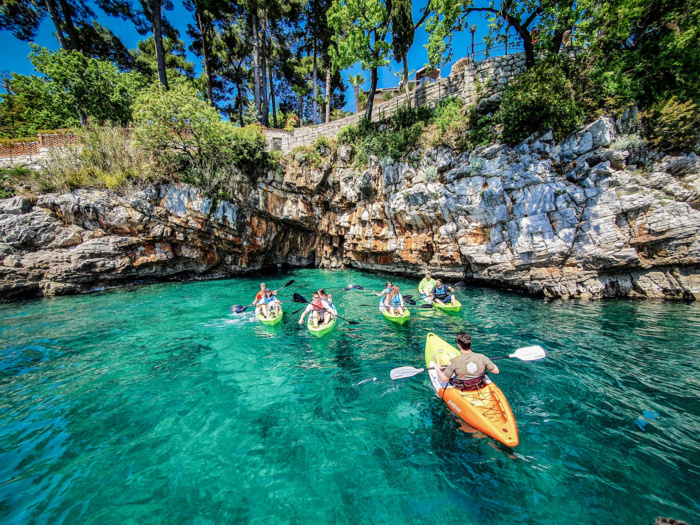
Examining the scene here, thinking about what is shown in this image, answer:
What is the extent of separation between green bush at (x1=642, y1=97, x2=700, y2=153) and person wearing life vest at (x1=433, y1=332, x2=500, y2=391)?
14.0 m

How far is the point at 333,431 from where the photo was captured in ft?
13.9

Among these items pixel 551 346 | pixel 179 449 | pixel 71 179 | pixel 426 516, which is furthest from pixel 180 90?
pixel 551 346

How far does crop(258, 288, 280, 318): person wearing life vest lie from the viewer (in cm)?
943

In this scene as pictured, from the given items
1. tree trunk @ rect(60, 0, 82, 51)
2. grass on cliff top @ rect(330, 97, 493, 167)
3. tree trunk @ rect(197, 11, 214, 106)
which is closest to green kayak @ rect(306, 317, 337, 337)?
grass on cliff top @ rect(330, 97, 493, 167)

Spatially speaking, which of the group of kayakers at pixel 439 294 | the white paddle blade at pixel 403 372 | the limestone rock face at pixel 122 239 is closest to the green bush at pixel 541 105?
the group of kayakers at pixel 439 294

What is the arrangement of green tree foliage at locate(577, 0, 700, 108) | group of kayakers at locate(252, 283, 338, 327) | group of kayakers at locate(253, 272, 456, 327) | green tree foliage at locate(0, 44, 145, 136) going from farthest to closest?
1. green tree foliage at locate(0, 44, 145, 136)
2. green tree foliage at locate(577, 0, 700, 108)
3. group of kayakers at locate(253, 272, 456, 327)
4. group of kayakers at locate(252, 283, 338, 327)

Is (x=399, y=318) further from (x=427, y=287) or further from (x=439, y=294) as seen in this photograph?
(x=427, y=287)

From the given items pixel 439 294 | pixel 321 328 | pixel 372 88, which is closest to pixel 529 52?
pixel 372 88

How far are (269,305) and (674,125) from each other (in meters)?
18.2

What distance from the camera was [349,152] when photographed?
1802 cm

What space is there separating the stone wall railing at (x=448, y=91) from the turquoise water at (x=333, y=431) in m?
13.5

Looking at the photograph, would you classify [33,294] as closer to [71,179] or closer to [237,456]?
[71,179]

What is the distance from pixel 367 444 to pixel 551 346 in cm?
625

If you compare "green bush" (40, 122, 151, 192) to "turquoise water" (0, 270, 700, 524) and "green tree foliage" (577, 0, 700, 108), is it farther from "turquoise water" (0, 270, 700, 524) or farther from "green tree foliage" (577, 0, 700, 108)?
"green tree foliage" (577, 0, 700, 108)
